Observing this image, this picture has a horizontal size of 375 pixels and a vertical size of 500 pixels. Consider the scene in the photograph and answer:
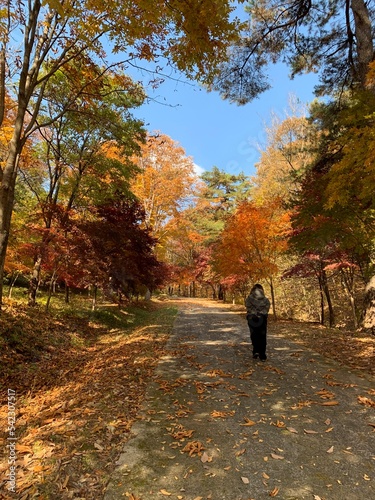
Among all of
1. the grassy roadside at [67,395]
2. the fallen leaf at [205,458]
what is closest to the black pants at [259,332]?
the grassy roadside at [67,395]

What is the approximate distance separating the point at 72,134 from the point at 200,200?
2010cm

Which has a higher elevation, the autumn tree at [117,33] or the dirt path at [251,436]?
the autumn tree at [117,33]

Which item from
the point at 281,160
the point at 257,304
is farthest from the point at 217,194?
the point at 257,304

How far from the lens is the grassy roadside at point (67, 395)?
2.59 metres

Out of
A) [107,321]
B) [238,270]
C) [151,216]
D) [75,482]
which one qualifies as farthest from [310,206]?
[151,216]

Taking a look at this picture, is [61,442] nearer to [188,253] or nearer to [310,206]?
[310,206]

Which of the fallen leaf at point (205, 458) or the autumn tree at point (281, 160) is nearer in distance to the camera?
the fallen leaf at point (205, 458)

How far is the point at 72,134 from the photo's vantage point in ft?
34.7

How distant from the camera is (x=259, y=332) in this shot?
6.21m

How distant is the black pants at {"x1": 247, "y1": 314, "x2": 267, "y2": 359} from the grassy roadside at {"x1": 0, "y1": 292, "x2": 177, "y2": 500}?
2.19 metres

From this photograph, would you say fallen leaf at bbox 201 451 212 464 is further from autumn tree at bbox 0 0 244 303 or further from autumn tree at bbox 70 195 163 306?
autumn tree at bbox 70 195 163 306

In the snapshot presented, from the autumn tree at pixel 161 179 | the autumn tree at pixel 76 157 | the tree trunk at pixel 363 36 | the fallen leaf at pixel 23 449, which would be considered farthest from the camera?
the autumn tree at pixel 161 179

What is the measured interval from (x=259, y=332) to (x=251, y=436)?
3098 millimetres

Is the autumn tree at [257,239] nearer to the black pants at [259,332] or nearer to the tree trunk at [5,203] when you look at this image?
the black pants at [259,332]
